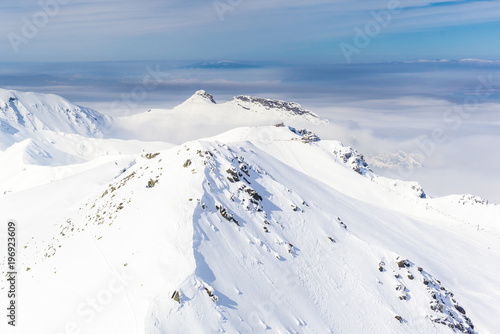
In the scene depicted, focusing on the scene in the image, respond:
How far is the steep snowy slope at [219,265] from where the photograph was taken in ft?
91.6

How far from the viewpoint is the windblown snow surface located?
27969 millimetres

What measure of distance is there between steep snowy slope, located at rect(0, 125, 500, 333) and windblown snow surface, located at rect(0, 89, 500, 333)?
122 millimetres

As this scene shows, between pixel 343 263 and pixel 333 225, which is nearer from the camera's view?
pixel 343 263

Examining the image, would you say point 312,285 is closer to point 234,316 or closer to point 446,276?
point 234,316

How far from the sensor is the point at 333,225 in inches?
1964

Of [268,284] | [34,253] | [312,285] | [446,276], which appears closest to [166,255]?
[268,284]

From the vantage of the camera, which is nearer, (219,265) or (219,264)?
(219,265)

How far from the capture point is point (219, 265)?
3247cm

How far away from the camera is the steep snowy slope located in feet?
91.6

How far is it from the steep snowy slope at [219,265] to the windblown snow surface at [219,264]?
122 mm

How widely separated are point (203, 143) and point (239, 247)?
17.3 metres

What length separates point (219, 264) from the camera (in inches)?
1283

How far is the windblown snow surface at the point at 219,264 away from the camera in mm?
27969

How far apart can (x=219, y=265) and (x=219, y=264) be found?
13 centimetres
